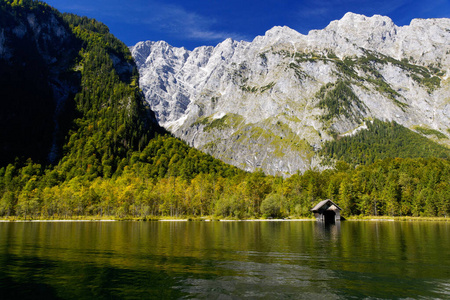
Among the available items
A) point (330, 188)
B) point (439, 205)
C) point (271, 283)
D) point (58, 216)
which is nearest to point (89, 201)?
point (58, 216)

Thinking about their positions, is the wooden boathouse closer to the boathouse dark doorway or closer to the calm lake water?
the boathouse dark doorway

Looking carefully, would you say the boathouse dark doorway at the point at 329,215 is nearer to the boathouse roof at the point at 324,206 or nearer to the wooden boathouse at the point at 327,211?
the wooden boathouse at the point at 327,211

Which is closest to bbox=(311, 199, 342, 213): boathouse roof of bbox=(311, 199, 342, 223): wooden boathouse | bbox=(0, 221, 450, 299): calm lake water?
bbox=(311, 199, 342, 223): wooden boathouse

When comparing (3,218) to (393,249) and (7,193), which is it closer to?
(7,193)

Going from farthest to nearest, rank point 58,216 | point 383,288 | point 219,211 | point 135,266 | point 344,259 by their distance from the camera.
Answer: point 58,216 < point 219,211 < point 344,259 < point 135,266 < point 383,288

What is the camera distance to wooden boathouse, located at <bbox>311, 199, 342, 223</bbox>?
131 meters

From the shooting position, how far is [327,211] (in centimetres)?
13162

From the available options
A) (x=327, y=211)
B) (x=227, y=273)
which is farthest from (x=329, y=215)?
(x=227, y=273)

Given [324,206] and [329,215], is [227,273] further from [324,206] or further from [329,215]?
[329,215]

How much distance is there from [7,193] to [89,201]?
39.9 m

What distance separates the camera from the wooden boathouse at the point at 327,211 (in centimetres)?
13062

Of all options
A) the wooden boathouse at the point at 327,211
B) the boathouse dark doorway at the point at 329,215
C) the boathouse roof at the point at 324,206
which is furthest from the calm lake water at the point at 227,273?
the boathouse dark doorway at the point at 329,215

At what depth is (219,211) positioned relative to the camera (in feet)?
447

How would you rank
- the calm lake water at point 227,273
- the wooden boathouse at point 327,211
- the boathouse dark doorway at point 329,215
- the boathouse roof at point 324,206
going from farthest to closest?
1. the boathouse dark doorway at point 329,215
2. the wooden boathouse at point 327,211
3. the boathouse roof at point 324,206
4. the calm lake water at point 227,273
